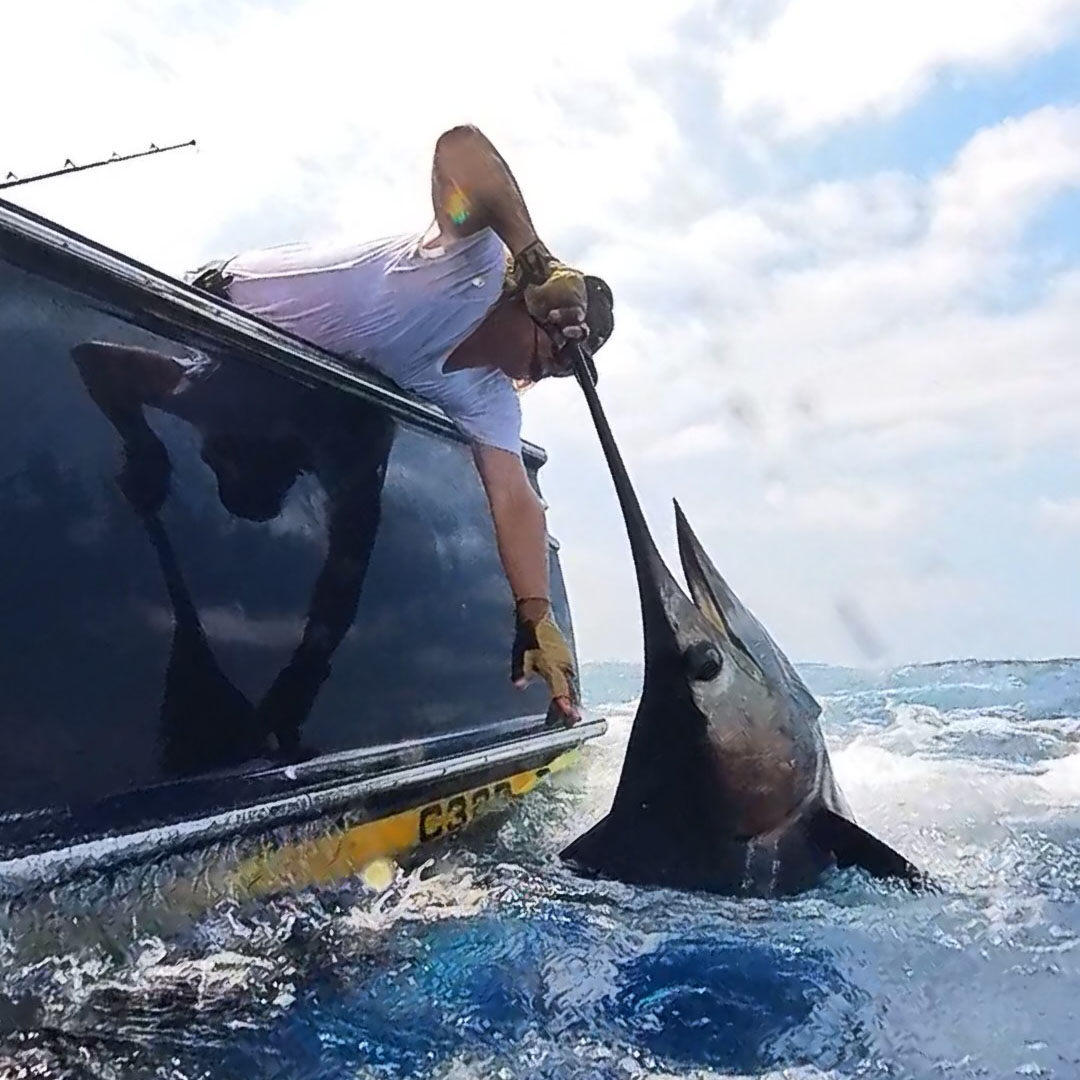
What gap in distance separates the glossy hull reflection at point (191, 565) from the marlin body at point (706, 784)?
0.57 meters

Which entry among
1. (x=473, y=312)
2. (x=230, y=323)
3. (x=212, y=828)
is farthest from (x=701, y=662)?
(x=230, y=323)

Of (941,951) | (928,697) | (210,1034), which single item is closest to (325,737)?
(210,1034)

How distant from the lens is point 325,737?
267 centimetres

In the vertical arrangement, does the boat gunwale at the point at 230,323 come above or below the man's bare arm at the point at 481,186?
below

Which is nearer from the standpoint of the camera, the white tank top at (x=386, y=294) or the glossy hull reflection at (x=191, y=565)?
the glossy hull reflection at (x=191, y=565)

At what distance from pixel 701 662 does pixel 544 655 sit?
Result: 1.43 ft

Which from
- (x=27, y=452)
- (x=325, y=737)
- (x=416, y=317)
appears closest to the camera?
(x=27, y=452)

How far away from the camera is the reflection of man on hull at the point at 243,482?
2.16 metres

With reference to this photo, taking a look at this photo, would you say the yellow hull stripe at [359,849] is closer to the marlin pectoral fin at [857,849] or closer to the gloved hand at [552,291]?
the marlin pectoral fin at [857,849]

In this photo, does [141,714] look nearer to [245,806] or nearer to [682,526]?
[245,806]

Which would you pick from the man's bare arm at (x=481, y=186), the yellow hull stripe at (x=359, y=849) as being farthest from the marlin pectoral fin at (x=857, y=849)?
the man's bare arm at (x=481, y=186)

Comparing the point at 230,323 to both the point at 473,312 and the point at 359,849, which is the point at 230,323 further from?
the point at 359,849

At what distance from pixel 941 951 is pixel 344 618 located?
54.9 inches

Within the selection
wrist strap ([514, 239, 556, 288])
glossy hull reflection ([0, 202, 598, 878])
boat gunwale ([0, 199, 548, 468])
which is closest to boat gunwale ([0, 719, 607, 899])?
glossy hull reflection ([0, 202, 598, 878])
